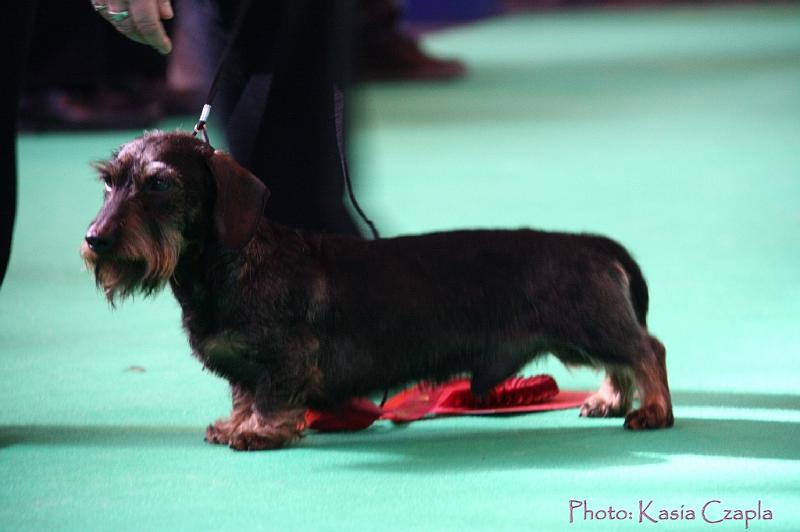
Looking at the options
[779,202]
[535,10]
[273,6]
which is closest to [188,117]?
[779,202]

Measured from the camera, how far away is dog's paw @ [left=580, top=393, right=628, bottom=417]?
9.96ft

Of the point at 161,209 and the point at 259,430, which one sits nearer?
the point at 161,209

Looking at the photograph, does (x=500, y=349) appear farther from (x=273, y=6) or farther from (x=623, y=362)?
(x=273, y=6)

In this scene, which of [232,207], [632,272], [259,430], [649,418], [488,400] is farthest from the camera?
[488,400]

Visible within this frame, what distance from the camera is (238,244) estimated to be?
8.78 ft

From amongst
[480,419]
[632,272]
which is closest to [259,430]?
[480,419]

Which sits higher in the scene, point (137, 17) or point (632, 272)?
point (137, 17)

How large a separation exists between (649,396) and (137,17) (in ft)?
4.29

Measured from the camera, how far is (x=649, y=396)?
9.58 ft

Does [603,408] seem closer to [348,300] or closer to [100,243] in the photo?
[348,300]

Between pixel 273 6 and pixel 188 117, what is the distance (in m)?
5.04

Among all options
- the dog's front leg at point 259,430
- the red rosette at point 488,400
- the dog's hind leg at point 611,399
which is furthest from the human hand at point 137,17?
the dog's hind leg at point 611,399

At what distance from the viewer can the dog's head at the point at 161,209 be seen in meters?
2.58

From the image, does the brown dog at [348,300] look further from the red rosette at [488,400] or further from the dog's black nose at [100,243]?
the red rosette at [488,400]
